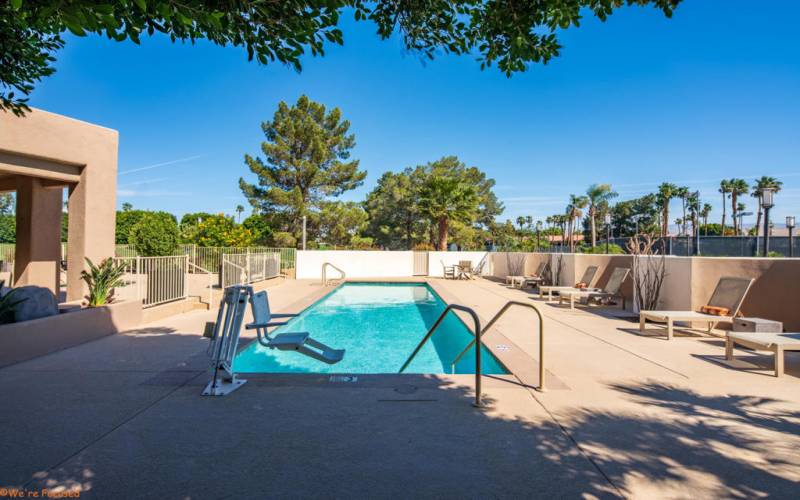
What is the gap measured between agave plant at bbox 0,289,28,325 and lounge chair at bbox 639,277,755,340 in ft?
30.3

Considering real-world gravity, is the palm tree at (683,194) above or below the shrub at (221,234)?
above

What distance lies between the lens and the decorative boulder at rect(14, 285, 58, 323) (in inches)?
213

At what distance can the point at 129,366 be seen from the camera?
4.82m

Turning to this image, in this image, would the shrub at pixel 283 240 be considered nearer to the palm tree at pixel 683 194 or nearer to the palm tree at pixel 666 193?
the palm tree at pixel 666 193

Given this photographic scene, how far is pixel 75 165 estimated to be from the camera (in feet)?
24.7

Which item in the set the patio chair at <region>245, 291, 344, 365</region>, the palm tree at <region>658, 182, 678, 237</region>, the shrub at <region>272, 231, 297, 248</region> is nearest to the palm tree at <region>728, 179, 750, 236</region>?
the palm tree at <region>658, 182, 678, 237</region>

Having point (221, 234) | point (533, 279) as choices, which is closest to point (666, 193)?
point (533, 279)

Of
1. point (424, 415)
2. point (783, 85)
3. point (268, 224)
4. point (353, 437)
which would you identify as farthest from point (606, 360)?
point (268, 224)

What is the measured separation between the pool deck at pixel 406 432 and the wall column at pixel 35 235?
5073 mm

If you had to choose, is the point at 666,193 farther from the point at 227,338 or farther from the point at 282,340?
the point at 227,338

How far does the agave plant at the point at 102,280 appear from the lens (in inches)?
271

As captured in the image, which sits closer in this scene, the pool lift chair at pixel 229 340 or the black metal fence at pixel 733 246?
the pool lift chair at pixel 229 340

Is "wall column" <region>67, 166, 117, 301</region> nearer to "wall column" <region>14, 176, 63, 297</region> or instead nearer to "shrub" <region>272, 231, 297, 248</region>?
"wall column" <region>14, 176, 63, 297</region>

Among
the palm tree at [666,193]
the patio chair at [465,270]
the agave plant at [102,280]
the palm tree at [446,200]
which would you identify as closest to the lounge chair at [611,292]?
the patio chair at [465,270]
